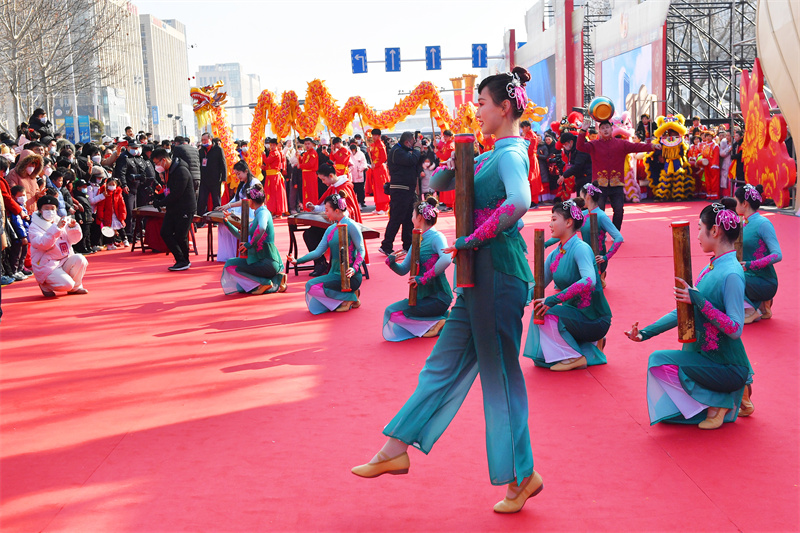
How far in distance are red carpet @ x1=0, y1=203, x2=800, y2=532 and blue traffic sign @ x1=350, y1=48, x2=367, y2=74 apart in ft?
75.0

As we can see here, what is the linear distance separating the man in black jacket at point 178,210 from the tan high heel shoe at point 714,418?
7714 mm

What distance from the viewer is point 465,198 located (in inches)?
114

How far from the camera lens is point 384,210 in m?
17.3

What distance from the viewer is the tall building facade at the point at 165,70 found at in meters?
108

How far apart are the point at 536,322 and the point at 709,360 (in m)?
1.25

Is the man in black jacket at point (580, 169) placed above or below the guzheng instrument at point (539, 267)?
above

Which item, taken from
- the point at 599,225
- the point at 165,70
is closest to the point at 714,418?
the point at 599,225

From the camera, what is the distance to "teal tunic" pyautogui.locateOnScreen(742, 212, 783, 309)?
218 inches

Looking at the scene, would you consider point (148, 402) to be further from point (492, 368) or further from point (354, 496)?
point (492, 368)

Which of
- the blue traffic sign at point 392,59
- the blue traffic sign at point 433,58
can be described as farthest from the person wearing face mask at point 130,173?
the blue traffic sign at point 433,58

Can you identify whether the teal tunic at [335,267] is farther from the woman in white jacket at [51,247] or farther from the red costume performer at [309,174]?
the red costume performer at [309,174]

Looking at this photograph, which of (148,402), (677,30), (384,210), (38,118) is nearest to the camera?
(148,402)

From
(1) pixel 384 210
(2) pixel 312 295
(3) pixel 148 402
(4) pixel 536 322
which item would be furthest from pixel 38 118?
(4) pixel 536 322

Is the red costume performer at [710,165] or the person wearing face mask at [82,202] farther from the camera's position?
the red costume performer at [710,165]
